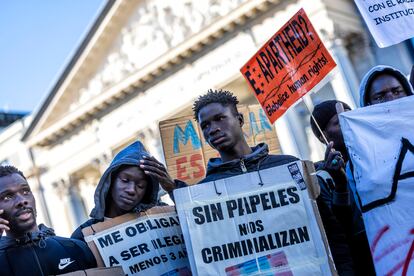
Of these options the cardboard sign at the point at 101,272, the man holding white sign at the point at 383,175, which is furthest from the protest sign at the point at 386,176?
the cardboard sign at the point at 101,272

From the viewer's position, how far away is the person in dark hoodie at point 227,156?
→ 142 inches

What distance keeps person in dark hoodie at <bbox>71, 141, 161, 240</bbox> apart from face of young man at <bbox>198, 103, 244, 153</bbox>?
41 cm

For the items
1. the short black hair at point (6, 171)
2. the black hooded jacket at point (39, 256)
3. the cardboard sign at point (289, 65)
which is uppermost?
the cardboard sign at point (289, 65)

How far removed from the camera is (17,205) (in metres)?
3.44

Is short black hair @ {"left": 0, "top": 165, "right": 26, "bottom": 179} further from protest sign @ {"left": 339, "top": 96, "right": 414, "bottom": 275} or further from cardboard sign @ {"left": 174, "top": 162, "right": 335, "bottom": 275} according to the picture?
protest sign @ {"left": 339, "top": 96, "right": 414, "bottom": 275}

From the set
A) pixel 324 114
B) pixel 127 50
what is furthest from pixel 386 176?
pixel 127 50

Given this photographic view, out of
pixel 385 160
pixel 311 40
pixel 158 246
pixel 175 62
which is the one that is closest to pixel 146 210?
pixel 158 246

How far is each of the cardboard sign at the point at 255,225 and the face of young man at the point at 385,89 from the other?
92cm

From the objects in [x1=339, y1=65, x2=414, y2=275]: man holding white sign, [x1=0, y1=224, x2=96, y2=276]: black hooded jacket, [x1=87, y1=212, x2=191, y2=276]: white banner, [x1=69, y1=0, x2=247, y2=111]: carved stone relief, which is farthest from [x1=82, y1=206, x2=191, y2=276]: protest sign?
[x1=69, y1=0, x2=247, y2=111]: carved stone relief

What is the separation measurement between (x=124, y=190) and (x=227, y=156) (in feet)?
1.95

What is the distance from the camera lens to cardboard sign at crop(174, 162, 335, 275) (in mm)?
3316

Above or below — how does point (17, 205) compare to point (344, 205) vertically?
above

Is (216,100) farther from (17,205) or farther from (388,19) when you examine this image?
(388,19)

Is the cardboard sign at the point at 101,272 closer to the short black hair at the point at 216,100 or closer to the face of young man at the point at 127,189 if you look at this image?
the face of young man at the point at 127,189
